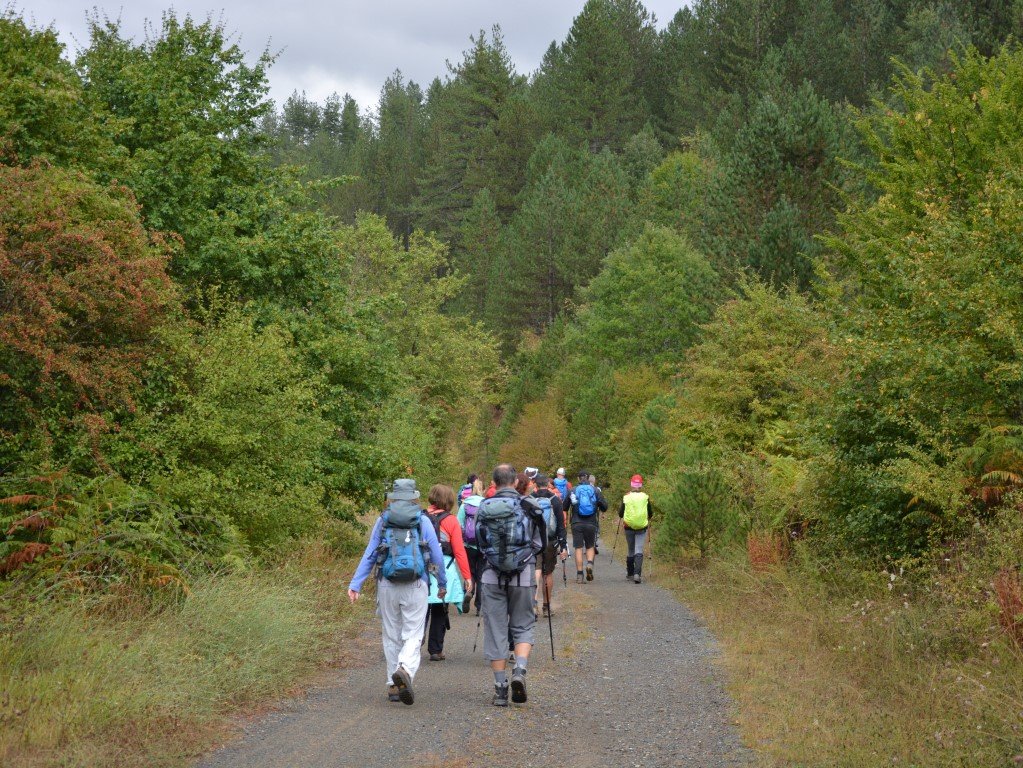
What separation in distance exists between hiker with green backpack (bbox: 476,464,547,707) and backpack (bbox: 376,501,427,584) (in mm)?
583

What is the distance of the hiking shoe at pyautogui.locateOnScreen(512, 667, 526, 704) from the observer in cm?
850

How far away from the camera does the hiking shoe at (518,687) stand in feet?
27.9

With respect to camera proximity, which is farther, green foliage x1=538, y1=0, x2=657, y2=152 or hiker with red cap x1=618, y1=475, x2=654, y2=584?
green foliage x1=538, y1=0, x2=657, y2=152

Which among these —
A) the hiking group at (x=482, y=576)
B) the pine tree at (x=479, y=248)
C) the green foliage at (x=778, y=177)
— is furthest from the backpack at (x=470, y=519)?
the pine tree at (x=479, y=248)

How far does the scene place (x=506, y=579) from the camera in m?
8.77

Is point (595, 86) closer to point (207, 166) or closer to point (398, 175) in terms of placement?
point (398, 175)

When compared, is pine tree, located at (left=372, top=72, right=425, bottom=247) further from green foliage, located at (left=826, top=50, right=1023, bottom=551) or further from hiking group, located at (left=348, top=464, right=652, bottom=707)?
hiking group, located at (left=348, top=464, right=652, bottom=707)

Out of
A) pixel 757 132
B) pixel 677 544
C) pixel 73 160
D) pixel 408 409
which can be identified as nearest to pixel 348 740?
pixel 73 160

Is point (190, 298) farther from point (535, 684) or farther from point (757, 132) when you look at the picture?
point (757, 132)

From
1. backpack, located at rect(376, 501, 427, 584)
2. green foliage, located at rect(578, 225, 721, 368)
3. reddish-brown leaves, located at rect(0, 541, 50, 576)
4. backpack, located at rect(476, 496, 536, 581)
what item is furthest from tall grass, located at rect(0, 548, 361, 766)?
green foliage, located at rect(578, 225, 721, 368)

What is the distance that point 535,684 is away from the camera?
9500 millimetres

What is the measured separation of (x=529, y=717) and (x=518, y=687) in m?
0.37

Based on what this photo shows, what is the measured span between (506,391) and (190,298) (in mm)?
52844

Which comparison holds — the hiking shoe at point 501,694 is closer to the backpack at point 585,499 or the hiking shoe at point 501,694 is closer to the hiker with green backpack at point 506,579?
the hiker with green backpack at point 506,579
